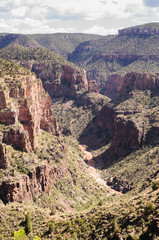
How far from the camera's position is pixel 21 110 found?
79.2 meters

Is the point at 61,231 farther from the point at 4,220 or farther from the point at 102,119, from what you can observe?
the point at 102,119

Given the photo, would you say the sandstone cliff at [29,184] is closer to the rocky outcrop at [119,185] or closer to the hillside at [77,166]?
the hillside at [77,166]

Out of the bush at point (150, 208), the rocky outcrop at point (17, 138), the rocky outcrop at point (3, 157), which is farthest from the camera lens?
the rocky outcrop at point (17, 138)

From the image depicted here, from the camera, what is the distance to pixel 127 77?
163 metres

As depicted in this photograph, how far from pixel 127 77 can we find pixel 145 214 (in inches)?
4998

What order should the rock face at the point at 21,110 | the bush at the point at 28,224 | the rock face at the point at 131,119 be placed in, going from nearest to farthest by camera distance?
the bush at the point at 28,224 < the rock face at the point at 21,110 < the rock face at the point at 131,119

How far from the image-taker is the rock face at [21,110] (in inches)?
2872

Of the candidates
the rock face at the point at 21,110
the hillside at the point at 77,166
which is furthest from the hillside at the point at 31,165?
the hillside at the point at 77,166

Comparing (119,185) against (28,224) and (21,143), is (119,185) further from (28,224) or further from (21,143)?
(28,224)

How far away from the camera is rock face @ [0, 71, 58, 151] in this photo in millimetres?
72938

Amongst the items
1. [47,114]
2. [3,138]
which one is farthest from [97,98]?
[3,138]

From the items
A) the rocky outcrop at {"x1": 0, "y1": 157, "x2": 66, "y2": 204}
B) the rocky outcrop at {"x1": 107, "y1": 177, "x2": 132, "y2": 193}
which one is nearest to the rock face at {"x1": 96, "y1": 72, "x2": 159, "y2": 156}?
the rocky outcrop at {"x1": 107, "y1": 177, "x2": 132, "y2": 193}

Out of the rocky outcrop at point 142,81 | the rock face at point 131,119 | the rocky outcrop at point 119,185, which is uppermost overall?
the rocky outcrop at point 142,81

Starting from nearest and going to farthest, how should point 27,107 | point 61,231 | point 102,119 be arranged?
point 61,231
point 27,107
point 102,119
